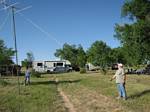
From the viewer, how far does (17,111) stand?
1386 cm

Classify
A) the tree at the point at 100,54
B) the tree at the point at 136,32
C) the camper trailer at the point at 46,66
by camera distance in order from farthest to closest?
the camper trailer at the point at 46,66 < the tree at the point at 100,54 < the tree at the point at 136,32

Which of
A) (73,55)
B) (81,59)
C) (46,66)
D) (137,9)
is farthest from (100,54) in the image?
(137,9)

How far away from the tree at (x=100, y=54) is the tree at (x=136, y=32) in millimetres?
34615

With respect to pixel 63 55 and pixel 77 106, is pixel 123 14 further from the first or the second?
pixel 63 55

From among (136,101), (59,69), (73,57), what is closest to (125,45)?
(136,101)

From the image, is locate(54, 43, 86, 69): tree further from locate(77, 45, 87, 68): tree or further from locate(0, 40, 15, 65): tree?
locate(0, 40, 15, 65): tree

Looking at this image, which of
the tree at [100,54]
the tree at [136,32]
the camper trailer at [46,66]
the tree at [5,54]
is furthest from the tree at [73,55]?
the tree at [136,32]

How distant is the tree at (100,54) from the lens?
76.8 meters

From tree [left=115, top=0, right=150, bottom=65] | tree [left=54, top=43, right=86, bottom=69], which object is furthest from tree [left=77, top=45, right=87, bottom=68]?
tree [left=115, top=0, right=150, bottom=65]

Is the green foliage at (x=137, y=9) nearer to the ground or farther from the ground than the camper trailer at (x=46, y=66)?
farther from the ground

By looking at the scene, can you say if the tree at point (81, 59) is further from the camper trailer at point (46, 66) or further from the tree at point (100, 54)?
the tree at point (100, 54)

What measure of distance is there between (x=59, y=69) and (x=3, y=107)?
74084mm

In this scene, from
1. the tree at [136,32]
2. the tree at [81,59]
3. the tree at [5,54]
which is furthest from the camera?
the tree at [81,59]

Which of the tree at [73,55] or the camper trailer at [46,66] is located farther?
the tree at [73,55]
